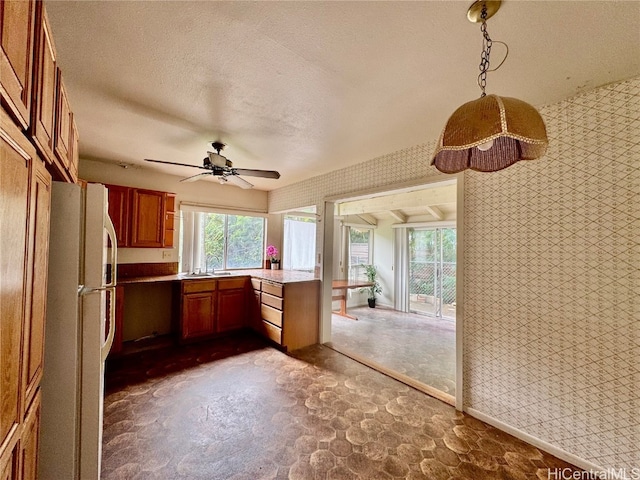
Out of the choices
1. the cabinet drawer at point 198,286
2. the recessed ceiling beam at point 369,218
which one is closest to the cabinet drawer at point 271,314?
the cabinet drawer at point 198,286

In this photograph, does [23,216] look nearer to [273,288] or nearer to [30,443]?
[30,443]

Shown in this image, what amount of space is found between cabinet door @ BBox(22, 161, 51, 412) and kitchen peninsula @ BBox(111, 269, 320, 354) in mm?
2447

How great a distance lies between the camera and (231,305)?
3.86 metres

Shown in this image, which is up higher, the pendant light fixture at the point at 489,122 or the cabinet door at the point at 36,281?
the pendant light fixture at the point at 489,122

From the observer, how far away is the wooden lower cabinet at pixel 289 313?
3.38 metres

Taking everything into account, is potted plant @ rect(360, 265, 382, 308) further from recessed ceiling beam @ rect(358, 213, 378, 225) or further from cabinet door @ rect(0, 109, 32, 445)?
cabinet door @ rect(0, 109, 32, 445)

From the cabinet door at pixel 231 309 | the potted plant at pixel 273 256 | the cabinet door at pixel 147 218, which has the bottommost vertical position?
the cabinet door at pixel 231 309

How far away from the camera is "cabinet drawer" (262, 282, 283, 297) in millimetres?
3434

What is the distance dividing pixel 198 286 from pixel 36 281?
278 centimetres

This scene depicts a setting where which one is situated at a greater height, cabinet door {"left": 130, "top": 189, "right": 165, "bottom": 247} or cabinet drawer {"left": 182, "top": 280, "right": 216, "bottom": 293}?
cabinet door {"left": 130, "top": 189, "right": 165, "bottom": 247}

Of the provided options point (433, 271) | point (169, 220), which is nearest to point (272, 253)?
point (169, 220)

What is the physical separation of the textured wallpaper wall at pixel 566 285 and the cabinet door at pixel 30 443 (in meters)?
2.58

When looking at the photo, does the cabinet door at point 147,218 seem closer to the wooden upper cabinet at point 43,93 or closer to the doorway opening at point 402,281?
the doorway opening at point 402,281

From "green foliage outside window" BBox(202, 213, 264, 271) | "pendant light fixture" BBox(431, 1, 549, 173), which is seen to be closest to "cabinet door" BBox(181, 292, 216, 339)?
"green foliage outside window" BBox(202, 213, 264, 271)
